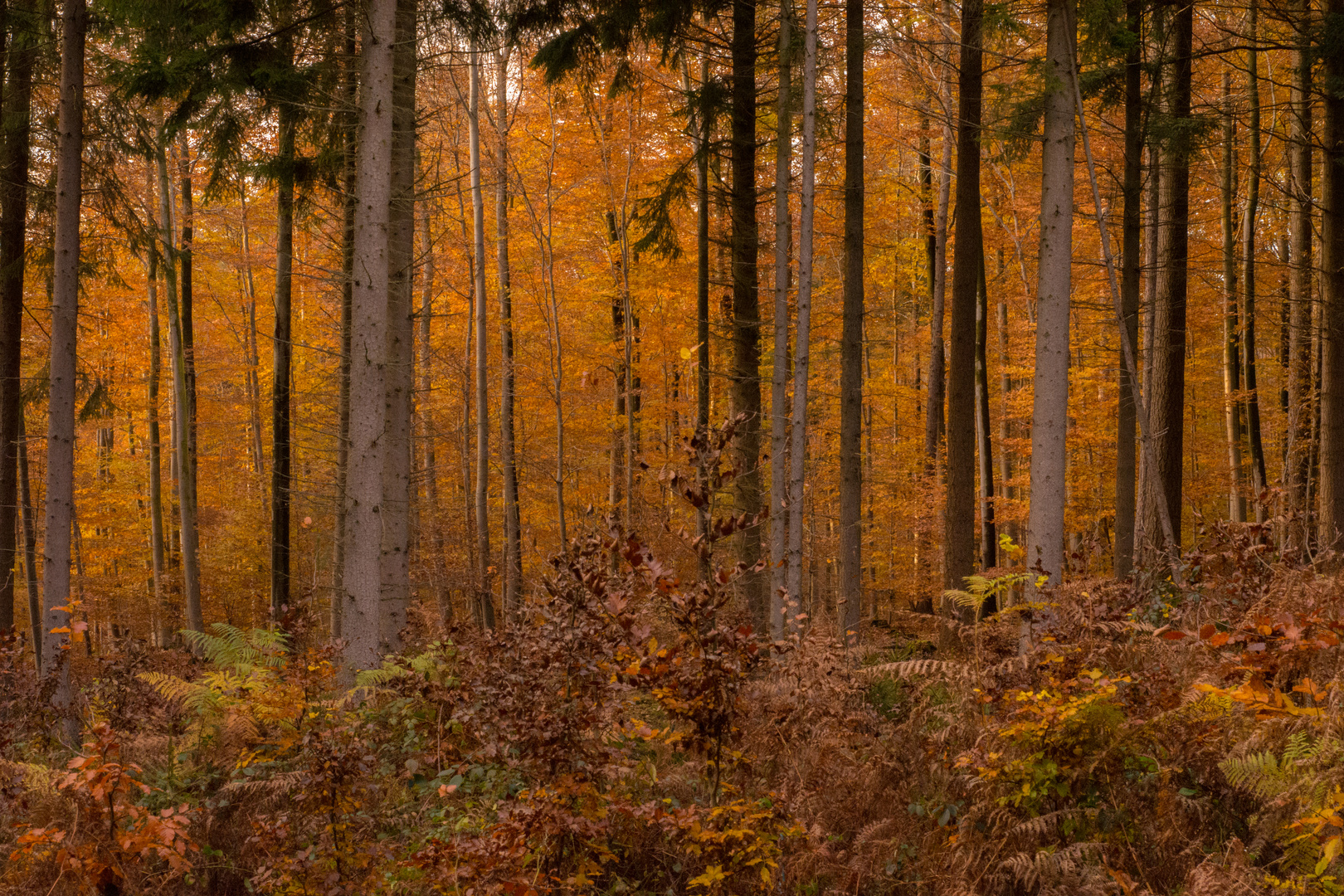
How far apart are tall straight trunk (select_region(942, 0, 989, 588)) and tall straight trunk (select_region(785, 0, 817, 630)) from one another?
2531 millimetres

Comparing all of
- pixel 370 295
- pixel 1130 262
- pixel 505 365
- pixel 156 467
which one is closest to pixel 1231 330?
pixel 1130 262

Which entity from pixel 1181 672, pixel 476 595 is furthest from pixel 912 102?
pixel 1181 672

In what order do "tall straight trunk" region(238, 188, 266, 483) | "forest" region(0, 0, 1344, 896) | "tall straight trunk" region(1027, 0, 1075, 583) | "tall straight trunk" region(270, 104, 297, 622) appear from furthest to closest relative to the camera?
"tall straight trunk" region(238, 188, 266, 483)
"tall straight trunk" region(270, 104, 297, 622)
"tall straight trunk" region(1027, 0, 1075, 583)
"forest" region(0, 0, 1344, 896)

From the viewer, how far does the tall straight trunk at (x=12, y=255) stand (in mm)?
9406

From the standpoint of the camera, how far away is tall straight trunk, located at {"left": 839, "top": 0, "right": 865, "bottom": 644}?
920cm

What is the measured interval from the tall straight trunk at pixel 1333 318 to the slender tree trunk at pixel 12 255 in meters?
15.5

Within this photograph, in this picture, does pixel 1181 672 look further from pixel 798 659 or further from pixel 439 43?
pixel 439 43

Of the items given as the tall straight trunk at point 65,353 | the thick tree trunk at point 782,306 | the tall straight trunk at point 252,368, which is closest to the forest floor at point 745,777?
the tall straight trunk at point 65,353

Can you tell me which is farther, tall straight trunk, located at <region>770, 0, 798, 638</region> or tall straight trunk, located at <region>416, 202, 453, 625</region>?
tall straight trunk, located at <region>416, 202, 453, 625</region>

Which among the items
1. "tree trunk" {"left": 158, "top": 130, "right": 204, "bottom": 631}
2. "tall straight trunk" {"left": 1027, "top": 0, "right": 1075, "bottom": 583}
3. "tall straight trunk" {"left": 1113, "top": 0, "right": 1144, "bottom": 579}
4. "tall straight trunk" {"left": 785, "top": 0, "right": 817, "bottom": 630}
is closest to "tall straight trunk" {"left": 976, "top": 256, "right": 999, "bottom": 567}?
"tall straight trunk" {"left": 1113, "top": 0, "right": 1144, "bottom": 579}

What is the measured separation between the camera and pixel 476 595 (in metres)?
15.4

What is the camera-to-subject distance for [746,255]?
10727 mm

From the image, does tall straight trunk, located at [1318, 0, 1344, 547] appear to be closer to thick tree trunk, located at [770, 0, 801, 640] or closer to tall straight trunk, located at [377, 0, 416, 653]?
thick tree trunk, located at [770, 0, 801, 640]

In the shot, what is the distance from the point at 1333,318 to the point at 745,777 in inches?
426
